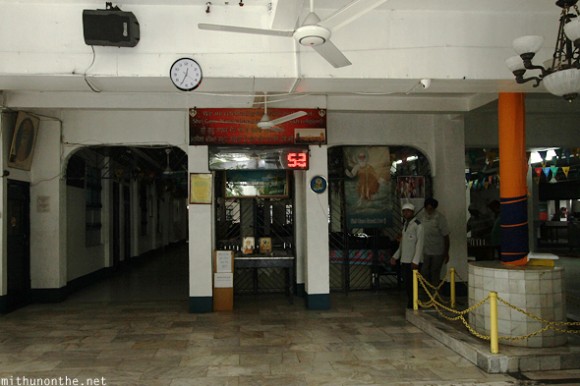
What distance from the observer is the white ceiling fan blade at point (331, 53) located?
4.27 metres

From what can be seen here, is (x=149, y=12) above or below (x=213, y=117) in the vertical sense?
above

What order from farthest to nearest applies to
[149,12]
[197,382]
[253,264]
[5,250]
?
[253,264] → [5,250] → [149,12] → [197,382]

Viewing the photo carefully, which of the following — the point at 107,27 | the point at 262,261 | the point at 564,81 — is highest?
the point at 107,27

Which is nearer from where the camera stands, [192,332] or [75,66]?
[75,66]

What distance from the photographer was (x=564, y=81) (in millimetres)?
4152

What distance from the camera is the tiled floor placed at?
185 inches

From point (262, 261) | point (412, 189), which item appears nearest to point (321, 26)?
point (262, 261)

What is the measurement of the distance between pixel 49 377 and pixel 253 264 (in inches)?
149

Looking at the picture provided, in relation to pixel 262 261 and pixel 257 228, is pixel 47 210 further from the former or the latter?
pixel 262 261

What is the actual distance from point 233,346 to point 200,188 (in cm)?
283

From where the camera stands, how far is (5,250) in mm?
7320

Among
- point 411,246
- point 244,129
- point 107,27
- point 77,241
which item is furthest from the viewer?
point 77,241

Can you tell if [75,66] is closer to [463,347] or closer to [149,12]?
[149,12]

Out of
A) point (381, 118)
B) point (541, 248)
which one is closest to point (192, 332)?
point (381, 118)
